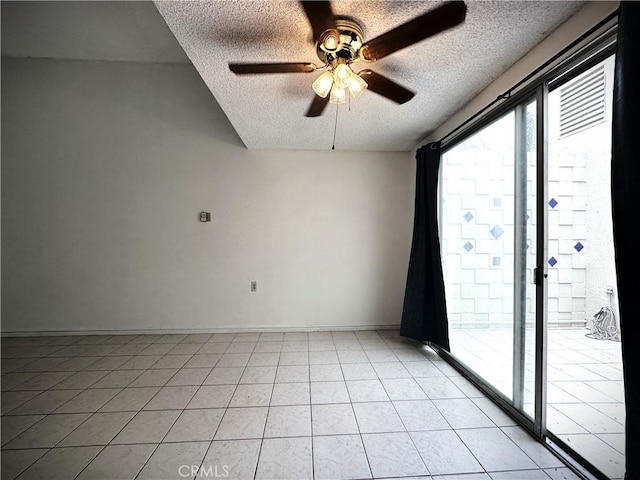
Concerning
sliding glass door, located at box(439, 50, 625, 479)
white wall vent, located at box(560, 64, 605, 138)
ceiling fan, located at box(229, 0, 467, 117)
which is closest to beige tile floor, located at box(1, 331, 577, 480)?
sliding glass door, located at box(439, 50, 625, 479)

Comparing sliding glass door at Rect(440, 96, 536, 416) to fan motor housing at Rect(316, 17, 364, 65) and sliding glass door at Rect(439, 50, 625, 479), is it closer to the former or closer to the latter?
sliding glass door at Rect(439, 50, 625, 479)

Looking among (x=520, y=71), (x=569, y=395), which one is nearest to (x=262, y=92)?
(x=520, y=71)

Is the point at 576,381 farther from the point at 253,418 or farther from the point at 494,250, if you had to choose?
the point at 253,418

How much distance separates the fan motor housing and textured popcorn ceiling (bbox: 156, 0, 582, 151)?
5 centimetres

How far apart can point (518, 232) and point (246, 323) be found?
304cm

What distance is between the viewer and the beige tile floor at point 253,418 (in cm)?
140

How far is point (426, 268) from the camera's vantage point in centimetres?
278

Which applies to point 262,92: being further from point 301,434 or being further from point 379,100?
point 301,434

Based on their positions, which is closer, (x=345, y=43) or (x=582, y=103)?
(x=345, y=43)

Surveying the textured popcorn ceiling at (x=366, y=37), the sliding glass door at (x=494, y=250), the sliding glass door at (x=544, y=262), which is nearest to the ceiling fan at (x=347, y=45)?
the textured popcorn ceiling at (x=366, y=37)

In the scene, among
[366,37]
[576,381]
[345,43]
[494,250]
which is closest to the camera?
[345,43]

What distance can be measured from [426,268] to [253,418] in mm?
2082

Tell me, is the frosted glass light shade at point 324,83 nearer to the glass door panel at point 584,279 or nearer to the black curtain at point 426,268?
the glass door panel at point 584,279

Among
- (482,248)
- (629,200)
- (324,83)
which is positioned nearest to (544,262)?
(629,200)
